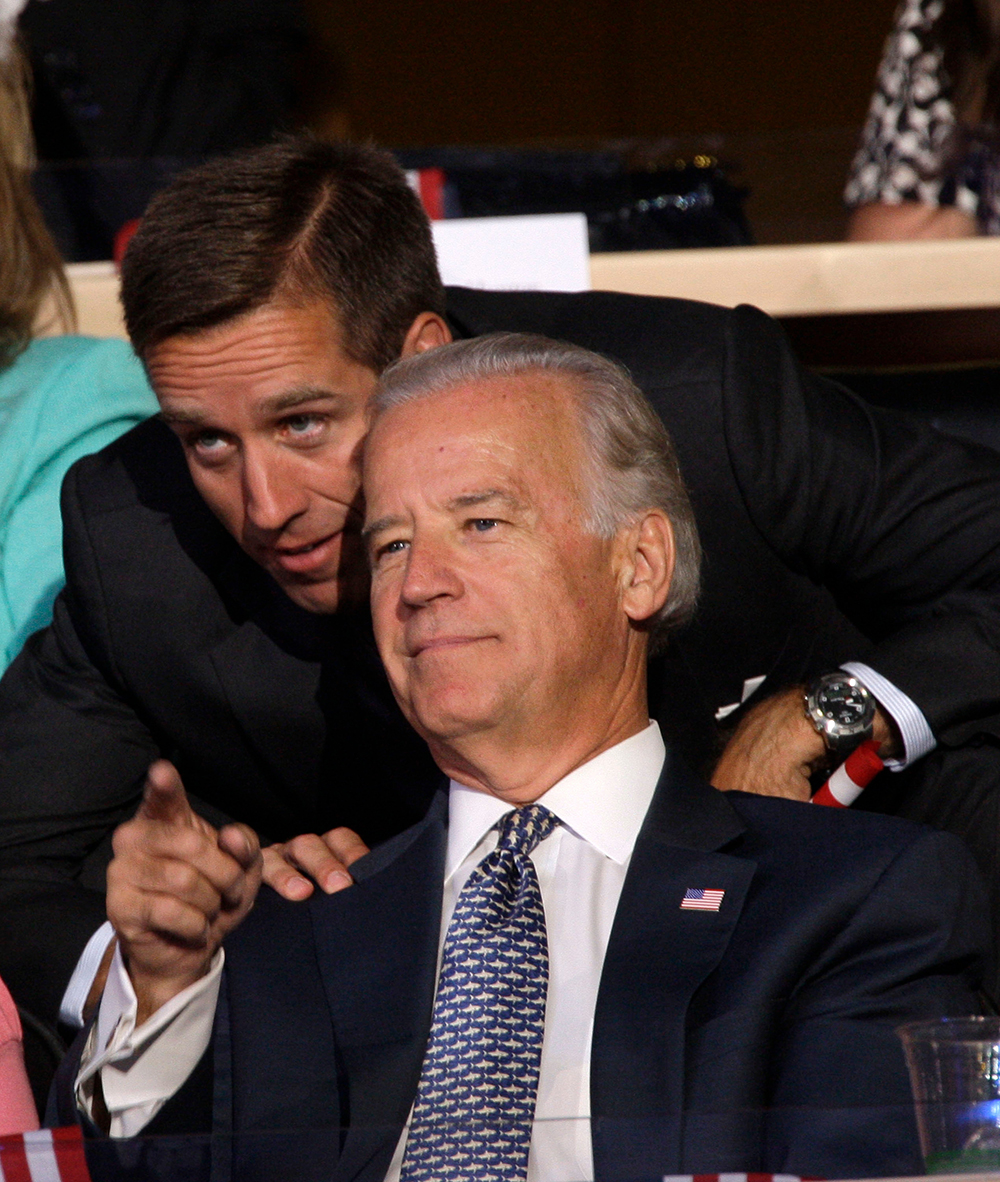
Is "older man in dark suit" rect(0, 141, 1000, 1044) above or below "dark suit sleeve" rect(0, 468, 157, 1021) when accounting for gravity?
above

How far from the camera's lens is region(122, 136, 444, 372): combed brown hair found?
5.40ft

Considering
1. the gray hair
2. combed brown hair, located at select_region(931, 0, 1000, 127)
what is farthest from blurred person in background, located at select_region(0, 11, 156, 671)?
combed brown hair, located at select_region(931, 0, 1000, 127)

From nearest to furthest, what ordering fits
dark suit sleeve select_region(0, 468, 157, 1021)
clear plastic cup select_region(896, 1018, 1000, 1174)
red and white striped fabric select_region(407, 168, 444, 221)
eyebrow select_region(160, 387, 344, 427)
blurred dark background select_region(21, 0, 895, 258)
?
clear plastic cup select_region(896, 1018, 1000, 1174) < eyebrow select_region(160, 387, 344, 427) < dark suit sleeve select_region(0, 468, 157, 1021) < red and white striped fabric select_region(407, 168, 444, 221) < blurred dark background select_region(21, 0, 895, 258)

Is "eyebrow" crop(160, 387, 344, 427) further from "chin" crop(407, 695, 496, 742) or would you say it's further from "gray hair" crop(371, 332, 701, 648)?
"chin" crop(407, 695, 496, 742)

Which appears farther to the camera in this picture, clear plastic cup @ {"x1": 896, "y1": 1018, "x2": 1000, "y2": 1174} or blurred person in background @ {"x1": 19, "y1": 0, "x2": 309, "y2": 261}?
blurred person in background @ {"x1": 19, "y1": 0, "x2": 309, "y2": 261}

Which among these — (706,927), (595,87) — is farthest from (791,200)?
(595,87)

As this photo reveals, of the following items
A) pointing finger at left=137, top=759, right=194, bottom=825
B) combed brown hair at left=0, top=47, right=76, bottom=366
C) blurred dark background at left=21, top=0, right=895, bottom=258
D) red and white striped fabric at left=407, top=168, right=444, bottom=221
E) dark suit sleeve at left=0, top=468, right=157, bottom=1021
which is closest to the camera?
pointing finger at left=137, top=759, right=194, bottom=825

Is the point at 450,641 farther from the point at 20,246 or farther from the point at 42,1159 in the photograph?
the point at 20,246

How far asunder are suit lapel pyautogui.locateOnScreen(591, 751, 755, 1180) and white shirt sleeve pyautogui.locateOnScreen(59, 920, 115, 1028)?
52 cm

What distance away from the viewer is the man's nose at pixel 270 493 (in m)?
1.63

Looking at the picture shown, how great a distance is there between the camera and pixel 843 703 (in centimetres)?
168

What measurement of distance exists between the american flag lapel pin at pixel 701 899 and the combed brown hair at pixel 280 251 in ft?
2.18

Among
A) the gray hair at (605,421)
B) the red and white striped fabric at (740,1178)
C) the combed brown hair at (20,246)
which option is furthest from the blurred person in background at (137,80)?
the red and white striped fabric at (740,1178)

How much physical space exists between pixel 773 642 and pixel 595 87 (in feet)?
10.9
